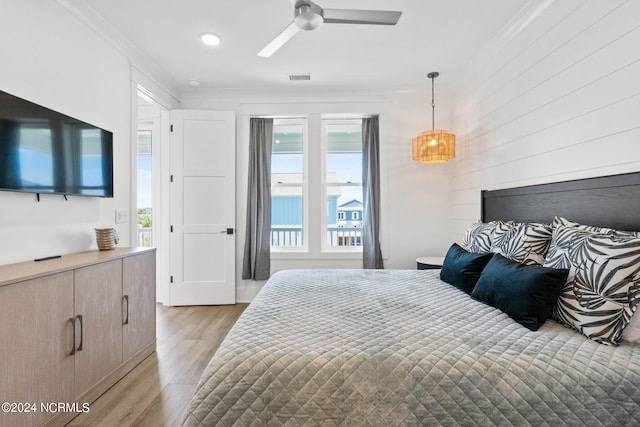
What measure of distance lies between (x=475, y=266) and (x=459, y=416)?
113 centimetres

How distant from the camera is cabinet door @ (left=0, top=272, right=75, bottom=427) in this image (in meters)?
1.31

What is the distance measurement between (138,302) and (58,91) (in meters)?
1.62

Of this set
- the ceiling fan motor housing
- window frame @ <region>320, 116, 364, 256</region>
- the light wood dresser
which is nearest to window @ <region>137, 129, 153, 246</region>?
the light wood dresser

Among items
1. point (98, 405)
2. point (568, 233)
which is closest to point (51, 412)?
point (98, 405)

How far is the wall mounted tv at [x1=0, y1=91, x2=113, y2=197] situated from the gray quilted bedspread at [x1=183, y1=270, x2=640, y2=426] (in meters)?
1.64

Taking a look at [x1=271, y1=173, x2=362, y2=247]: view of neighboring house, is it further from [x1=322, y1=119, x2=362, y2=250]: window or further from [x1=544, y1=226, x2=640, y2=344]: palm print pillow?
[x1=544, y1=226, x2=640, y2=344]: palm print pillow

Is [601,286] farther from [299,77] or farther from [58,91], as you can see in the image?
[58,91]

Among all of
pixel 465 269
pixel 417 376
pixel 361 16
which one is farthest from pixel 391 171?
pixel 417 376

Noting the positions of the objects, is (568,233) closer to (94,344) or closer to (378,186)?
(378,186)

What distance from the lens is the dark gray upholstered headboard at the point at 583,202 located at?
1452 mm

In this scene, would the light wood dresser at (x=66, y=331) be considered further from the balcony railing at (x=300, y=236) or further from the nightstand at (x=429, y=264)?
the nightstand at (x=429, y=264)

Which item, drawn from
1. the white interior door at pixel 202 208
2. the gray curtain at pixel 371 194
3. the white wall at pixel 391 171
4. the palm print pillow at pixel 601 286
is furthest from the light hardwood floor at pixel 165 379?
the palm print pillow at pixel 601 286

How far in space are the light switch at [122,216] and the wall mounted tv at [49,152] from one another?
28 cm

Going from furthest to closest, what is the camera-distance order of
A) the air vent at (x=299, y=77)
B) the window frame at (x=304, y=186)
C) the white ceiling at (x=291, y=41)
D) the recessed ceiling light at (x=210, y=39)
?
1. the window frame at (x=304, y=186)
2. the air vent at (x=299, y=77)
3. the recessed ceiling light at (x=210, y=39)
4. the white ceiling at (x=291, y=41)
